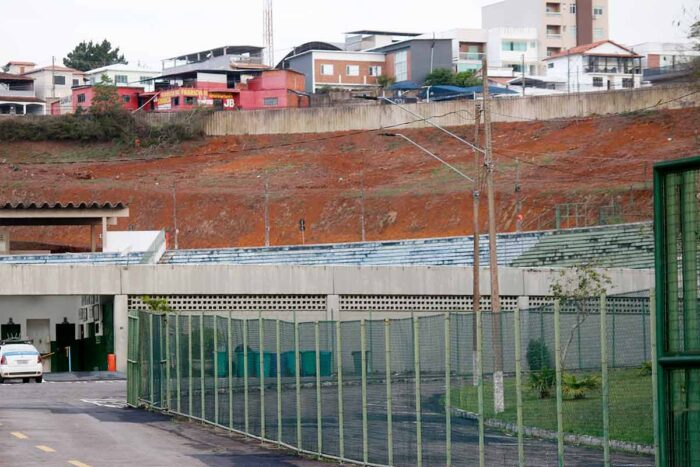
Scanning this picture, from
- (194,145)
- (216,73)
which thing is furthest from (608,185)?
(216,73)

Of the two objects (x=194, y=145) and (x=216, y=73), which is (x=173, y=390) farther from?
(x=216, y=73)

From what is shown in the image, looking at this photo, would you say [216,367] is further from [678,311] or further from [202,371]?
[678,311]

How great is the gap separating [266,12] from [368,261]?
92.2 meters

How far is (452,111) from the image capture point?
100125 millimetres

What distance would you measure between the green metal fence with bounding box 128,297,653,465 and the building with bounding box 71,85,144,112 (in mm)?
104758

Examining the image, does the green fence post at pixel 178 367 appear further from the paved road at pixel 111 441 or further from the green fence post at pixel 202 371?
the green fence post at pixel 202 371

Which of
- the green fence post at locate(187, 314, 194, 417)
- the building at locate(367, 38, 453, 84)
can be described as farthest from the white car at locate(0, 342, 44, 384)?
the building at locate(367, 38, 453, 84)

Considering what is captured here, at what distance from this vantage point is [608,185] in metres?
89.3

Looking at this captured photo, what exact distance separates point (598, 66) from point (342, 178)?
49.3 m

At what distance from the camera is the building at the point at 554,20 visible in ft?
507

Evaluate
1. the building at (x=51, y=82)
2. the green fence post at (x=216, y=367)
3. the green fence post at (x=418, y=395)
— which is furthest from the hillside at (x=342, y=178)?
the green fence post at (x=418, y=395)

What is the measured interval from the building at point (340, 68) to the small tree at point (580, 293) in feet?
294

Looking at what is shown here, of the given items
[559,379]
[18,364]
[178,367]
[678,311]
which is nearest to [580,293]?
[178,367]

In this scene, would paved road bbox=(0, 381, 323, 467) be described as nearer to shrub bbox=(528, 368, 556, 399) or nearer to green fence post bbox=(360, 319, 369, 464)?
green fence post bbox=(360, 319, 369, 464)
